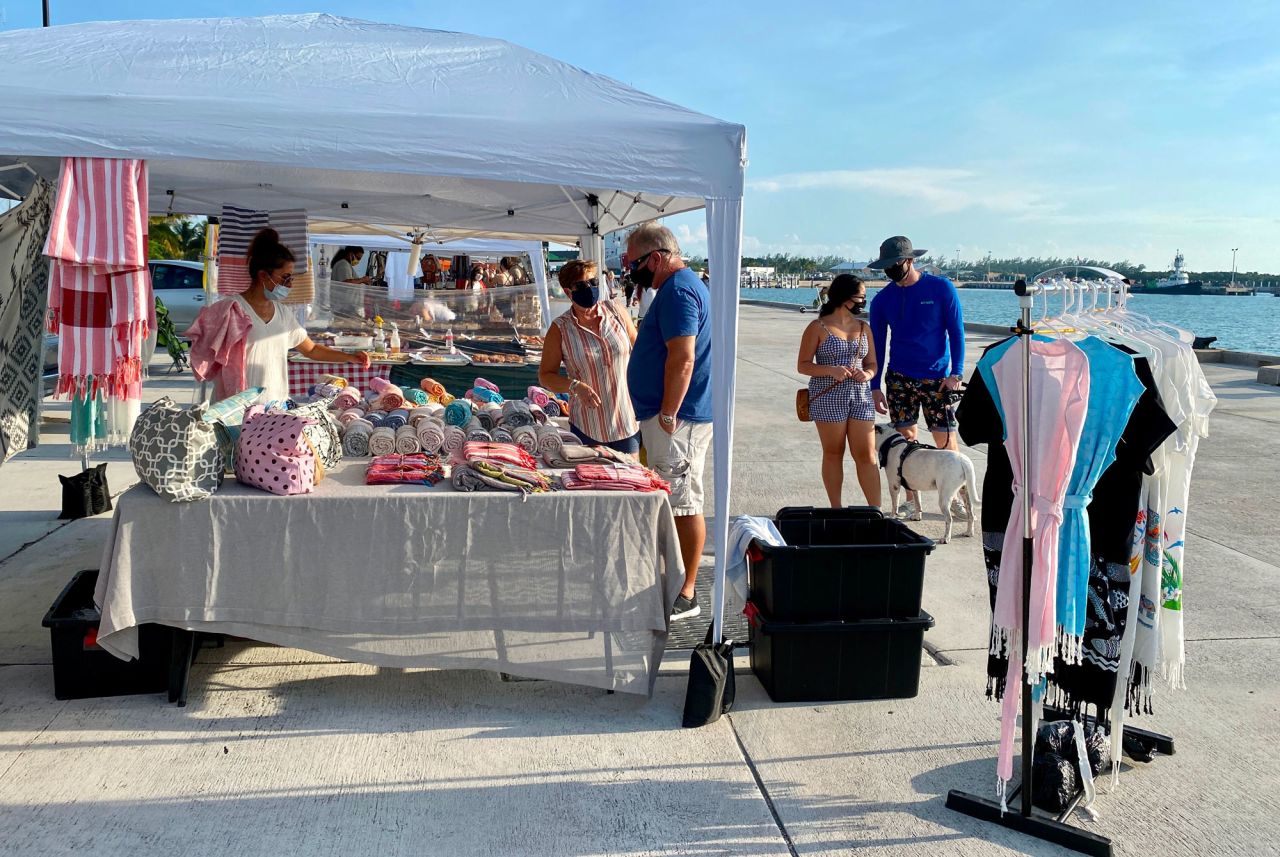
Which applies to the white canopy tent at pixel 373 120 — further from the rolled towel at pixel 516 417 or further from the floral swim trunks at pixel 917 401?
the floral swim trunks at pixel 917 401

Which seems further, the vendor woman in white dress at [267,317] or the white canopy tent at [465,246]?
the white canopy tent at [465,246]

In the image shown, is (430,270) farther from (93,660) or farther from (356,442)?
(93,660)

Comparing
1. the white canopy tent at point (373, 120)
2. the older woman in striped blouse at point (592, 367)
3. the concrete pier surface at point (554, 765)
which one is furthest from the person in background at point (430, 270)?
the concrete pier surface at point (554, 765)

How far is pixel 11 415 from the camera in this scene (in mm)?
4238

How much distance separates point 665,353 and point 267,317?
218 cm

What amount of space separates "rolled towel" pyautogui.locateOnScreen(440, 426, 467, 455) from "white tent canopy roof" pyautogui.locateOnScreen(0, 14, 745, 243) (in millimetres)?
1424

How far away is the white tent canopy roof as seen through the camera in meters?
3.65

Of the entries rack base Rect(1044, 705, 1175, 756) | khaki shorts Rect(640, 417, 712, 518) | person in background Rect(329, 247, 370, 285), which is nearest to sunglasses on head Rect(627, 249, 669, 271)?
khaki shorts Rect(640, 417, 712, 518)

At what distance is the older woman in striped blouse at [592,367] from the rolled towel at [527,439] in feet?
1.02

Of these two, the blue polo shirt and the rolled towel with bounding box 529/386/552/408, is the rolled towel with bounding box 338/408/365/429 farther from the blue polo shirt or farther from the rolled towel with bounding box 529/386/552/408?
the blue polo shirt

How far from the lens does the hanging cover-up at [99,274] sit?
365 cm

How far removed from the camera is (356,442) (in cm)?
477

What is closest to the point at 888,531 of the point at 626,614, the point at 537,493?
the point at 626,614

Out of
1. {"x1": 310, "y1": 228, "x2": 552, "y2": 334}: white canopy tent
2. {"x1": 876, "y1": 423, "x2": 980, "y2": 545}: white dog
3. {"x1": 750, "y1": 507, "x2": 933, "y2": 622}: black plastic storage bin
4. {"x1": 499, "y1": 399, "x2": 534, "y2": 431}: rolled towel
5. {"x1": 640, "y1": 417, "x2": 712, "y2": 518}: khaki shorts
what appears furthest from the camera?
{"x1": 310, "y1": 228, "x2": 552, "y2": 334}: white canopy tent
